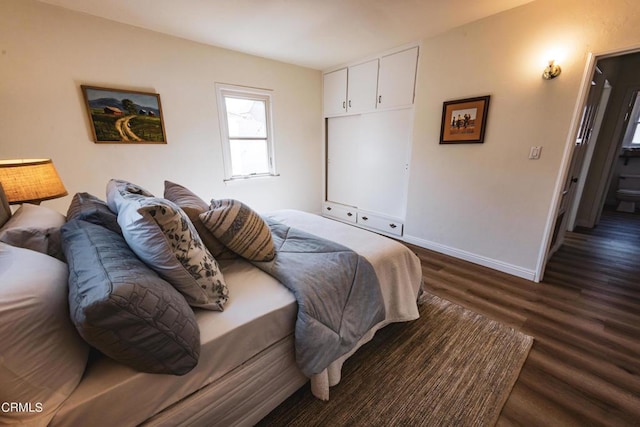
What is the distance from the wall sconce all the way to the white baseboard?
1723 mm

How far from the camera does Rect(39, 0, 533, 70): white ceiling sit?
210 cm

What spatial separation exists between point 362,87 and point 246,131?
5.66 feet

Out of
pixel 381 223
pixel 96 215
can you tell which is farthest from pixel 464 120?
pixel 96 215

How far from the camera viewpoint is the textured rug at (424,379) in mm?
1222

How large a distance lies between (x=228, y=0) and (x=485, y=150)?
2715 mm

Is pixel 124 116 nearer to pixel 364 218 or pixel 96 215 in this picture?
pixel 96 215

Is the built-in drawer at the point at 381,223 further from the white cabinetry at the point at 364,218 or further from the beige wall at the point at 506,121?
the beige wall at the point at 506,121

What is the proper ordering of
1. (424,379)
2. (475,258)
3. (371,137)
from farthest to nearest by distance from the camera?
1. (371,137)
2. (475,258)
3. (424,379)

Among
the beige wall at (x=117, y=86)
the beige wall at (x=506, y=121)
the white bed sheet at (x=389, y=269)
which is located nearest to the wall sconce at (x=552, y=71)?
the beige wall at (x=506, y=121)

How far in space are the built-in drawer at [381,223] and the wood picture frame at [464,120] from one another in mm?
1240

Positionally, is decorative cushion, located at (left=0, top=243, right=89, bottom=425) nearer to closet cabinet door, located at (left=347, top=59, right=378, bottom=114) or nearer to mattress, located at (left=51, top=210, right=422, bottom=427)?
mattress, located at (left=51, top=210, right=422, bottom=427)

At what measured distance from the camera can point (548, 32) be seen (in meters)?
2.04

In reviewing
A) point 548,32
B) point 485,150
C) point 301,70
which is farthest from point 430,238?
point 301,70

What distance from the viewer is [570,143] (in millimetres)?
2053
